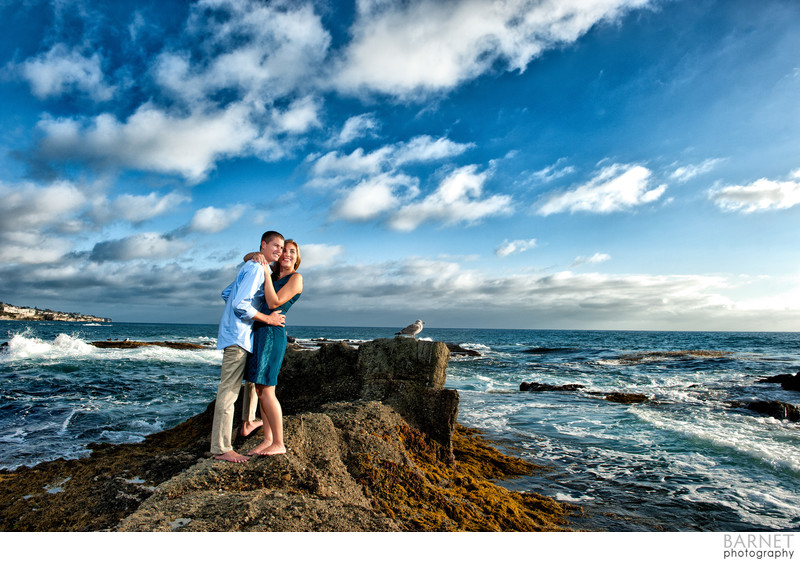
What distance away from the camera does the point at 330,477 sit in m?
4.35

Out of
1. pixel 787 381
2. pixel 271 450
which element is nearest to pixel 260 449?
pixel 271 450

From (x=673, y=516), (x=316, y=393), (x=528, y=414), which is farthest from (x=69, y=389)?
(x=673, y=516)

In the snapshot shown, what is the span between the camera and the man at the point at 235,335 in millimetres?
4520

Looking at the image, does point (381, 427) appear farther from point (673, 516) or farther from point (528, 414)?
point (528, 414)

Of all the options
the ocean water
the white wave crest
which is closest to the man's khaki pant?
the ocean water

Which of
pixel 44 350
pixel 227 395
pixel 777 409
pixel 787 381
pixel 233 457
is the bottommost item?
pixel 787 381

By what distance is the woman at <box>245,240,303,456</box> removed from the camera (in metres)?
4.47

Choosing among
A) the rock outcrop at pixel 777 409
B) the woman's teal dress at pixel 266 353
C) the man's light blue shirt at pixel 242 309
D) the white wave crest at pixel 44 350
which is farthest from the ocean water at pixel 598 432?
the white wave crest at pixel 44 350

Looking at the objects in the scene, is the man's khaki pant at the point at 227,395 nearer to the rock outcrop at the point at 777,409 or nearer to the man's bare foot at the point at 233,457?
the man's bare foot at the point at 233,457

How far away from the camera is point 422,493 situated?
14.9ft

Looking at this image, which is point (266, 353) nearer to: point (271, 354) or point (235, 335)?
point (271, 354)

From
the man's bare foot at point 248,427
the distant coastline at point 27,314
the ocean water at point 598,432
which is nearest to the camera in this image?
the man's bare foot at point 248,427

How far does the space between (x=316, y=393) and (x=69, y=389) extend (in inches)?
454

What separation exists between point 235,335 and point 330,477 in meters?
1.75
